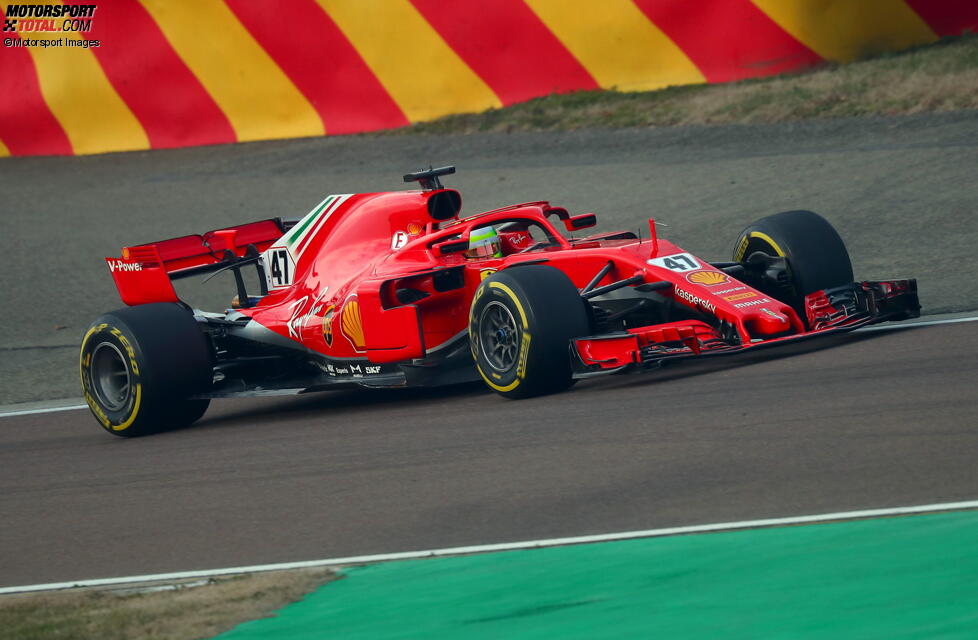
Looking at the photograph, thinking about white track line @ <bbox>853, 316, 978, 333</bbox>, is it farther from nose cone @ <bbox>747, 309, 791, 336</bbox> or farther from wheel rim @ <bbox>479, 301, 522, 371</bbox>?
wheel rim @ <bbox>479, 301, 522, 371</bbox>

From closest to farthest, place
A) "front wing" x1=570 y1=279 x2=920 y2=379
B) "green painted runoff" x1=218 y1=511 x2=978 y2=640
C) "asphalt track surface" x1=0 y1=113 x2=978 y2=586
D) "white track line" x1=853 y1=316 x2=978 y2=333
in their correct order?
1. "green painted runoff" x1=218 y1=511 x2=978 y2=640
2. "asphalt track surface" x1=0 y1=113 x2=978 y2=586
3. "front wing" x1=570 y1=279 x2=920 y2=379
4. "white track line" x1=853 y1=316 x2=978 y2=333

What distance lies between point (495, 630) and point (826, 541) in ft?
3.95

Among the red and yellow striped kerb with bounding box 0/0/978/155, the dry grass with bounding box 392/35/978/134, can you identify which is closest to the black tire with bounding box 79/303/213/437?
the red and yellow striped kerb with bounding box 0/0/978/155

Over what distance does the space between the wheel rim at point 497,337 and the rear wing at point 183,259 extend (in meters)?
2.34

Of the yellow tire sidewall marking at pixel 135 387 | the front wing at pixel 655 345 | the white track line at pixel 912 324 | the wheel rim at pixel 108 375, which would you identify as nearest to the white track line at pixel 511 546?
the front wing at pixel 655 345

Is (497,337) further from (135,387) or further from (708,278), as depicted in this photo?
(135,387)

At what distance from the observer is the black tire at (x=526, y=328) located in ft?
26.9

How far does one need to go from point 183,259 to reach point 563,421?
3.65 metres

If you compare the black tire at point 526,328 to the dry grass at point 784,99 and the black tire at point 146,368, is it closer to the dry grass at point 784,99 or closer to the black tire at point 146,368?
the black tire at point 146,368

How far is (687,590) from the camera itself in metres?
4.93

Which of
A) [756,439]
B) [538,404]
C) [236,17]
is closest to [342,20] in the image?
[236,17]

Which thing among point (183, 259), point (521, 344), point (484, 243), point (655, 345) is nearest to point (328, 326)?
point (484, 243)

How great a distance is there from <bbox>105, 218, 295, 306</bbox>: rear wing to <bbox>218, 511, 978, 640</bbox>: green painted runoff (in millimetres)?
4979

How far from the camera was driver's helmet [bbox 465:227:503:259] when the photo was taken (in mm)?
9297
